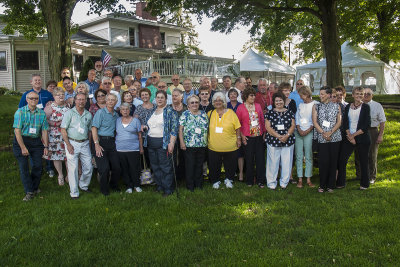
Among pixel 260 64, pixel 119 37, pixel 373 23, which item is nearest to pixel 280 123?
pixel 260 64

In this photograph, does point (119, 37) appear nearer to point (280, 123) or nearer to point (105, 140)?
point (105, 140)

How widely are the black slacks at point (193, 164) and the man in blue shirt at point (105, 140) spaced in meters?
1.26

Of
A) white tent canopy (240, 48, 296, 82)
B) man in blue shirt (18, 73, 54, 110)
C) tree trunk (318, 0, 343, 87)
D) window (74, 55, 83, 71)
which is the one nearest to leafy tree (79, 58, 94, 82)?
man in blue shirt (18, 73, 54, 110)

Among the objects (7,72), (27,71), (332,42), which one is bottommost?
(332,42)

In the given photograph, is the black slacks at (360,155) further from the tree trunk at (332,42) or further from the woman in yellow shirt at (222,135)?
the tree trunk at (332,42)

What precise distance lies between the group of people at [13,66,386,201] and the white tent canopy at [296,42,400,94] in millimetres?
19484

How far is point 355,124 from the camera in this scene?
594cm

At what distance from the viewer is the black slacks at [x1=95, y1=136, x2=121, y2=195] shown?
5832mm

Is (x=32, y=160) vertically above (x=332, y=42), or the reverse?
(x=332, y=42)

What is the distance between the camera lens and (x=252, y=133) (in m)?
6.24

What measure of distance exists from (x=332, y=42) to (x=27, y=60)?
→ 62.1 feet

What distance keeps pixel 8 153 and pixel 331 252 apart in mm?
8046

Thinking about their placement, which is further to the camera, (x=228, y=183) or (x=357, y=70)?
(x=357, y=70)

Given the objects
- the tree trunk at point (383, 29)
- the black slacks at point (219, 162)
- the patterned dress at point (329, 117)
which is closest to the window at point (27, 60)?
the black slacks at point (219, 162)
